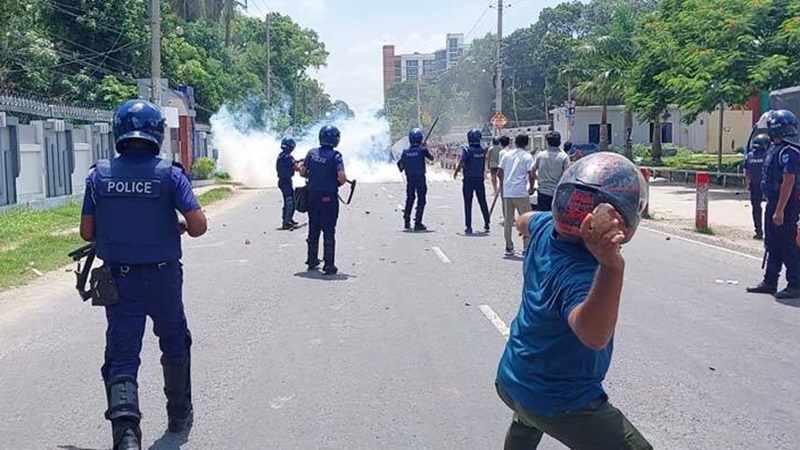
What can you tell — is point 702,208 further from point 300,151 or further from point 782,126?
point 300,151

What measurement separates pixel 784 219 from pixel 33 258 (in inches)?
438

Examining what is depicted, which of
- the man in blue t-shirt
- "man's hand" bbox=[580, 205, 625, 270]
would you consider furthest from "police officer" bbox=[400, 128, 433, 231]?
"man's hand" bbox=[580, 205, 625, 270]

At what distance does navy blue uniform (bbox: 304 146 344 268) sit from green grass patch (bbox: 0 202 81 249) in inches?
285

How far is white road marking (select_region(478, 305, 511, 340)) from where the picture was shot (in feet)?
→ 28.5

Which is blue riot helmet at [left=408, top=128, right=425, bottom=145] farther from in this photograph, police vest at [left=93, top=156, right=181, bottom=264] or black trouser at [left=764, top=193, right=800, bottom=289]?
police vest at [left=93, top=156, right=181, bottom=264]

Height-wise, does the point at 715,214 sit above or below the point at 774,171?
below

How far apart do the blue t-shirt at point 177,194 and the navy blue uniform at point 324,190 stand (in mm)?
6951

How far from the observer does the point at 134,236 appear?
502cm

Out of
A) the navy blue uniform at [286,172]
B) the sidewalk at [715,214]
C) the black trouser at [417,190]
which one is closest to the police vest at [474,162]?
the black trouser at [417,190]

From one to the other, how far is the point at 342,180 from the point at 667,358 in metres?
5.57

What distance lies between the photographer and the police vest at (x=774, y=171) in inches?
398

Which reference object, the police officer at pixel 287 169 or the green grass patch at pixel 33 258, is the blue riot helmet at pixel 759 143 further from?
the green grass patch at pixel 33 258

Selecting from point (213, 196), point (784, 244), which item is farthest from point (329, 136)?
point (213, 196)

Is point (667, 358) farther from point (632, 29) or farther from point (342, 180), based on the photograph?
point (632, 29)
